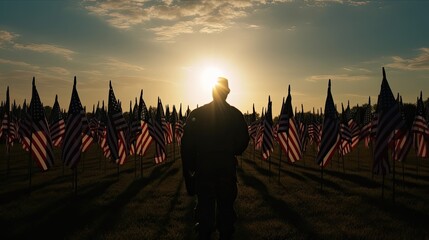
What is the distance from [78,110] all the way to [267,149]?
466 inches

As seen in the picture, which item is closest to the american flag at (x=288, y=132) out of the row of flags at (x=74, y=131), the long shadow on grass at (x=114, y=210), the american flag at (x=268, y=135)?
the american flag at (x=268, y=135)

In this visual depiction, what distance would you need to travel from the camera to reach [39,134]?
17078 millimetres

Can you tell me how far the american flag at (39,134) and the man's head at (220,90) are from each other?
39.9ft

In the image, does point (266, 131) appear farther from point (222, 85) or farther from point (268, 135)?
point (222, 85)

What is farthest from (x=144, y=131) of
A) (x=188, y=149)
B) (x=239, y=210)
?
(x=188, y=149)

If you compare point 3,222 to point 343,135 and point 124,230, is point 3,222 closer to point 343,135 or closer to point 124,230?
point 124,230

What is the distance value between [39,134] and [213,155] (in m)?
12.6

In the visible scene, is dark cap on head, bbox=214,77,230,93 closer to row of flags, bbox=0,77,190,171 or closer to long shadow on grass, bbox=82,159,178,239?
long shadow on grass, bbox=82,159,178,239

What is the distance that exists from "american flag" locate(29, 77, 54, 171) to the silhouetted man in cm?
1198

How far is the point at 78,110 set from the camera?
1642cm

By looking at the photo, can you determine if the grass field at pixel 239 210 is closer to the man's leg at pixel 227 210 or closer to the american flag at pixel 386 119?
the american flag at pixel 386 119

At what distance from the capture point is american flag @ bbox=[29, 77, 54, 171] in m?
16.9

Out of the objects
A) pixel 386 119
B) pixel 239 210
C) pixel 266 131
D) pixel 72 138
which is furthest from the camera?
pixel 266 131

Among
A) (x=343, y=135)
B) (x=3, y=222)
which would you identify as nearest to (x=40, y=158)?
(x=3, y=222)
